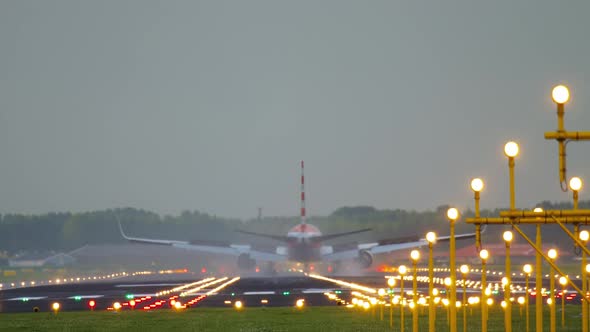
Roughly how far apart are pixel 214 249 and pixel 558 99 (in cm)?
9336

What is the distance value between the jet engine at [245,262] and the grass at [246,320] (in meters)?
55.2

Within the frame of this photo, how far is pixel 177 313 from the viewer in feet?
142

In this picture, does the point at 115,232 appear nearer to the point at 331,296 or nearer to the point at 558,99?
the point at 331,296

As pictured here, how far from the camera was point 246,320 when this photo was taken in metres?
38.2

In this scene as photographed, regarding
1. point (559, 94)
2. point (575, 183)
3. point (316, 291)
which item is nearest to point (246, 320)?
point (575, 183)

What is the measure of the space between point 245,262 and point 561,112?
88.4 m

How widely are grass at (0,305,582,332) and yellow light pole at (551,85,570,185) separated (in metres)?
18.5

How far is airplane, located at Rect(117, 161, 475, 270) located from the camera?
9588cm

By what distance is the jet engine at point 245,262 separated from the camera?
102 m

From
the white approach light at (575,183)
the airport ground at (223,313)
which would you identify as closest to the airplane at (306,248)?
the airport ground at (223,313)

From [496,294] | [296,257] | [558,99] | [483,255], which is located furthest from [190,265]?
[558,99]

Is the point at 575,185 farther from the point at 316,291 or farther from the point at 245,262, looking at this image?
the point at 245,262

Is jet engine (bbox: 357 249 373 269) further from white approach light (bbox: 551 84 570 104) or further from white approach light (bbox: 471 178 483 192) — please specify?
white approach light (bbox: 551 84 570 104)

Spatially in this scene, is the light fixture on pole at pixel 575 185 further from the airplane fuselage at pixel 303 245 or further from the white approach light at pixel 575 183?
the airplane fuselage at pixel 303 245
